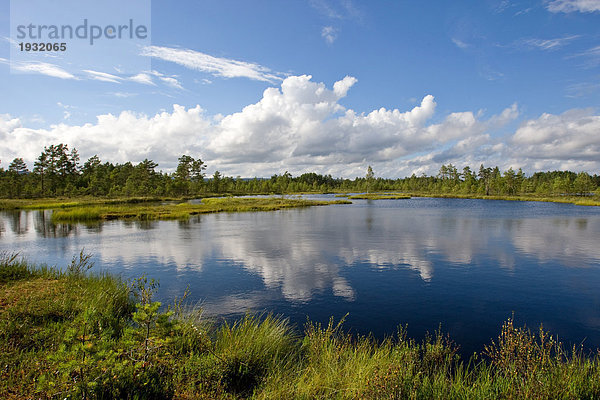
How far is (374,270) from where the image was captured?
83.9 ft

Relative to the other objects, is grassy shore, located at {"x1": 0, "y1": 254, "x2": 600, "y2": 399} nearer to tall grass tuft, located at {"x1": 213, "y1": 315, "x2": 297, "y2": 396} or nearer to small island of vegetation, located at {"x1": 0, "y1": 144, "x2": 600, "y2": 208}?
tall grass tuft, located at {"x1": 213, "y1": 315, "x2": 297, "y2": 396}

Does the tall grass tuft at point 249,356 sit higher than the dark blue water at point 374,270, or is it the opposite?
the tall grass tuft at point 249,356

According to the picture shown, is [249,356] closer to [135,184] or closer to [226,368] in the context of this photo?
[226,368]

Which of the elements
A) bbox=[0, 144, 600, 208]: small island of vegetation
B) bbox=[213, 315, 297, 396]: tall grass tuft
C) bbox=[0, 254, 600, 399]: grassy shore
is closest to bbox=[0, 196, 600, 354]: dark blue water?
bbox=[213, 315, 297, 396]: tall grass tuft

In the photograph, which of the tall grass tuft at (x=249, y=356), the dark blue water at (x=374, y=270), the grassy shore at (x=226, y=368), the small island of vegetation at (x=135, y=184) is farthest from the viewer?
the small island of vegetation at (x=135, y=184)

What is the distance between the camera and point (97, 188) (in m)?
122

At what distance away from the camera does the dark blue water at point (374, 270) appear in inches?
655

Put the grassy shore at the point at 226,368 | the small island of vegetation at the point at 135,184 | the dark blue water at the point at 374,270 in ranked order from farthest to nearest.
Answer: the small island of vegetation at the point at 135,184
the dark blue water at the point at 374,270
the grassy shore at the point at 226,368

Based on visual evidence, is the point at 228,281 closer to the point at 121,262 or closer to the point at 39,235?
the point at 121,262

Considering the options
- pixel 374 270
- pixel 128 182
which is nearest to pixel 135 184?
pixel 128 182

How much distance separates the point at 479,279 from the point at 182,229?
39.9m

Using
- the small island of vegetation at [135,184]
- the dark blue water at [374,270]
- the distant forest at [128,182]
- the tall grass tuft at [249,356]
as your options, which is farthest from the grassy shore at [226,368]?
the distant forest at [128,182]

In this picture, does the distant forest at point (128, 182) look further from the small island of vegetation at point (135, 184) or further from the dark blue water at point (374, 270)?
the dark blue water at point (374, 270)

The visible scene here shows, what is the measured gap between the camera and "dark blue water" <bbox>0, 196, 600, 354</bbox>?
1662cm
